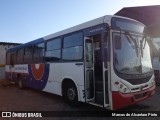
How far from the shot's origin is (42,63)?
947 cm

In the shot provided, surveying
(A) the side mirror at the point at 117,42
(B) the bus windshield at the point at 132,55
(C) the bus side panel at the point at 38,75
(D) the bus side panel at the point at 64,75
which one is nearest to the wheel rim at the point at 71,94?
(D) the bus side panel at the point at 64,75

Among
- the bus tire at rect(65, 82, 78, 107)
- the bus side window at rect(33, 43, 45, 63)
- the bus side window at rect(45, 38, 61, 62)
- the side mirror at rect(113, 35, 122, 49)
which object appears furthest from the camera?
the bus side window at rect(33, 43, 45, 63)

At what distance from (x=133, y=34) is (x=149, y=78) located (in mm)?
1623

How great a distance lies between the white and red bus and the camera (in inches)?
221

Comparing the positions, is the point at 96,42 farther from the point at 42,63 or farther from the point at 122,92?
the point at 42,63

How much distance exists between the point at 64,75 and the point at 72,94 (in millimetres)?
843

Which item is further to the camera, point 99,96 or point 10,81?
point 10,81

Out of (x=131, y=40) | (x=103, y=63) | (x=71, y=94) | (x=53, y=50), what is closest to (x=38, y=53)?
(x=53, y=50)

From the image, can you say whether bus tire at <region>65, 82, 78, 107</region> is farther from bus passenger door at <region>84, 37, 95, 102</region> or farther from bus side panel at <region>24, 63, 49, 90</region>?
bus side panel at <region>24, 63, 49, 90</region>

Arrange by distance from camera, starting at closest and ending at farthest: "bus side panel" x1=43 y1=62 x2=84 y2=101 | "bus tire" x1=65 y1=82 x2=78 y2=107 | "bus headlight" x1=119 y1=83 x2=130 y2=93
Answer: "bus headlight" x1=119 y1=83 x2=130 y2=93 → "bus side panel" x1=43 y1=62 x2=84 y2=101 → "bus tire" x1=65 y1=82 x2=78 y2=107

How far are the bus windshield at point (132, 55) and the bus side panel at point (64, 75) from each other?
4.75 ft

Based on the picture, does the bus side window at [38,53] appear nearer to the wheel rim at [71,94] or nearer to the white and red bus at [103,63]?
the white and red bus at [103,63]

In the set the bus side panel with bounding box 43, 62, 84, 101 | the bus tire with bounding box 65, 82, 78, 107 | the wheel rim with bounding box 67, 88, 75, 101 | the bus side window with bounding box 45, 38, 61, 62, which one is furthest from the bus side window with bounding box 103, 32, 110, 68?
the bus side window with bounding box 45, 38, 61, 62

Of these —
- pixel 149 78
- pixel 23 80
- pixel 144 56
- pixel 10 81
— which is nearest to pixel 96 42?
pixel 144 56
